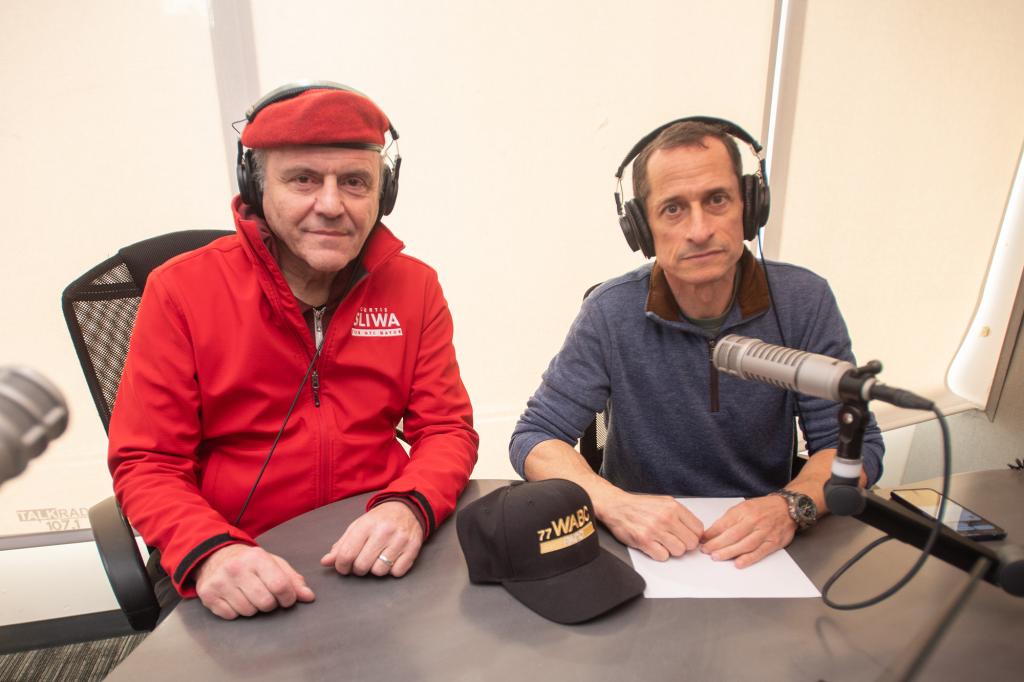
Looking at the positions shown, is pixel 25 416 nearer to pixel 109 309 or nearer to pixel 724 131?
pixel 109 309

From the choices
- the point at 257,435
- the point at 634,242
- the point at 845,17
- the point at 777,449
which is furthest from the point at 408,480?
the point at 845,17

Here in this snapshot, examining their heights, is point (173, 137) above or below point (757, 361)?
above

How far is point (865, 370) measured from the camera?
1.95 feet

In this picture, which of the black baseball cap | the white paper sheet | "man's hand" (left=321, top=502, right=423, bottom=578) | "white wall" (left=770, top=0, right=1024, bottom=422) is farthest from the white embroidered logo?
"white wall" (left=770, top=0, right=1024, bottom=422)

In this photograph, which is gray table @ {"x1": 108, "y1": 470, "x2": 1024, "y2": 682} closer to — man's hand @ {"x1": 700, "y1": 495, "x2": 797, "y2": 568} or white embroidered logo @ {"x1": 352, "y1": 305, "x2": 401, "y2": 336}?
man's hand @ {"x1": 700, "y1": 495, "x2": 797, "y2": 568}

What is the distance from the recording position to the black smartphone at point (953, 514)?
97 cm

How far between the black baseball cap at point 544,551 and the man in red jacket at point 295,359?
7.2 inches

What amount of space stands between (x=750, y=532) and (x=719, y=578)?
0.12 metres

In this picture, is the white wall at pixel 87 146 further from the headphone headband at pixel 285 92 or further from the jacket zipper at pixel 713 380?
the jacket zipper at pixel 713 380

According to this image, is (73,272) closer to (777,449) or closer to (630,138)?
(630,138)

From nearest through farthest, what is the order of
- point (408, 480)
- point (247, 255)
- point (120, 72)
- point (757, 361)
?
point (757, 361)
point (408, 480)
point (247, 255)
point (120, 72)

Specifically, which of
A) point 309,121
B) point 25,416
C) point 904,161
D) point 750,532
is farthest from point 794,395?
point 904,161

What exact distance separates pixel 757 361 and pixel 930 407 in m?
0.18

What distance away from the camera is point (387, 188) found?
1.30 m
